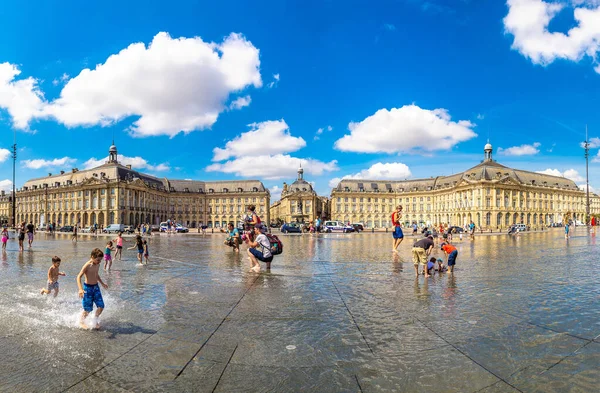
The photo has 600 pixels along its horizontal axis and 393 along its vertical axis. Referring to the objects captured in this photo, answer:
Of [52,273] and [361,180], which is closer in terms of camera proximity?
[52,273]

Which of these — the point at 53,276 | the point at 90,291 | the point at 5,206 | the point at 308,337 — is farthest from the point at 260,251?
the point at 5,206

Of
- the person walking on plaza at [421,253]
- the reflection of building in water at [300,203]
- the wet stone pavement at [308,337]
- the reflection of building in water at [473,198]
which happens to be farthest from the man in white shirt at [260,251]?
the reflection of building in water at [300,203]

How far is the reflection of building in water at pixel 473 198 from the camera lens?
330 feet

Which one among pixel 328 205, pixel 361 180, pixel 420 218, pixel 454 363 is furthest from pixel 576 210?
pixel 454 363

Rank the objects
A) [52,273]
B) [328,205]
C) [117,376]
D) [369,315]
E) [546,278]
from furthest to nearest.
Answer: [328,205] → [546,278] → [52,273] → [369,315] → [117,376]

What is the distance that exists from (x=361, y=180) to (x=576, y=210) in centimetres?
6710

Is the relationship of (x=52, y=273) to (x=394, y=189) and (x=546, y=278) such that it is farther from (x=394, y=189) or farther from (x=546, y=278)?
(x=394, y=189)

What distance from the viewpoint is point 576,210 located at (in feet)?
400

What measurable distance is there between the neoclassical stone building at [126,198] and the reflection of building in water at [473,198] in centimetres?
3086

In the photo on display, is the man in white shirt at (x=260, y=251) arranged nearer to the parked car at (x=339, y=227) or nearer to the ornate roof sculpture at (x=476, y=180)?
the parked car at (x=339, y=227)

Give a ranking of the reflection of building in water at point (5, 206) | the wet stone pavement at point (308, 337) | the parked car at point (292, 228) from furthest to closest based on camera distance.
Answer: the reflection of building in water at point (5, 206) → the parked car at point (292, 228) → the wet stone pavement at point (308, 337)

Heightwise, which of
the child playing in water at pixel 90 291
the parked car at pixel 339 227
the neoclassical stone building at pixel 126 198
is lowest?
the parked car at pixel 339 227

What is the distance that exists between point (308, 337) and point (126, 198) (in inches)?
4028

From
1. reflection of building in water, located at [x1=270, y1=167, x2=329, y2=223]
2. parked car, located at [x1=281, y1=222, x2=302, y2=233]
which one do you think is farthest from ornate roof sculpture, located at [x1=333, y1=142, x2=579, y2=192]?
parked car, located at [x1=281, y1=222, x2=302, y2=233]
